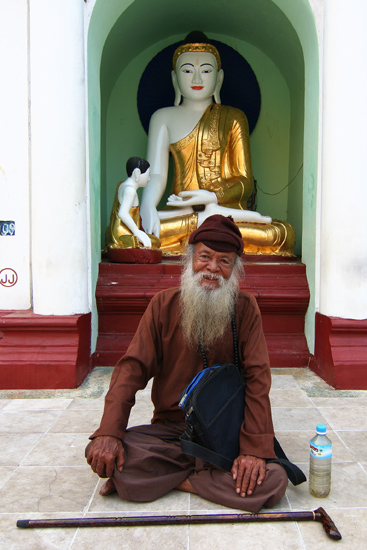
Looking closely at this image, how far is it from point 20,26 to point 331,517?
3.92 meters

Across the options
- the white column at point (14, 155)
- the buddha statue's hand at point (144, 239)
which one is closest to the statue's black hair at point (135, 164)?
the buddha statue's hand at point (144, 239)

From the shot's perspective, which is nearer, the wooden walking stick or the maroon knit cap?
the wooden walking stick

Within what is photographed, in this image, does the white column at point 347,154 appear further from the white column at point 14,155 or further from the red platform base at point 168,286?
the white column at point 14,155

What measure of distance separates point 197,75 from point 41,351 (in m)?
3.53

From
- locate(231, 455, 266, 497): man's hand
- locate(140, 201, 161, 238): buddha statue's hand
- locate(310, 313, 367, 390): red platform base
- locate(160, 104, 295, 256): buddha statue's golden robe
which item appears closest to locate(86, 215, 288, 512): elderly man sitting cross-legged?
locate(231, 455, 266, 497): man's hand

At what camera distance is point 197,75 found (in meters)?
5.84

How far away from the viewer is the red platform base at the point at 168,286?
433 cm

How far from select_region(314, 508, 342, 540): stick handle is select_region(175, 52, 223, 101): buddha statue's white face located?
4.80 m

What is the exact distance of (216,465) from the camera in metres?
2.16

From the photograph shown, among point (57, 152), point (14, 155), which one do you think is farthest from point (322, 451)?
point (14, 155)

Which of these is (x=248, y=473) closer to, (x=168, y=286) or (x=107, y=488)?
(x=107, y=488)

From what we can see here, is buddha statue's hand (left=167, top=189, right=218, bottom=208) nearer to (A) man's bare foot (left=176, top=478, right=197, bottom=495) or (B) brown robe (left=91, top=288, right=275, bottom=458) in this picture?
(B) brown robe (left=91, top=288, right=275, bottom=458)

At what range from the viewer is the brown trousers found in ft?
6.93

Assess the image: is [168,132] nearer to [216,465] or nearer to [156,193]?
[156,193]
